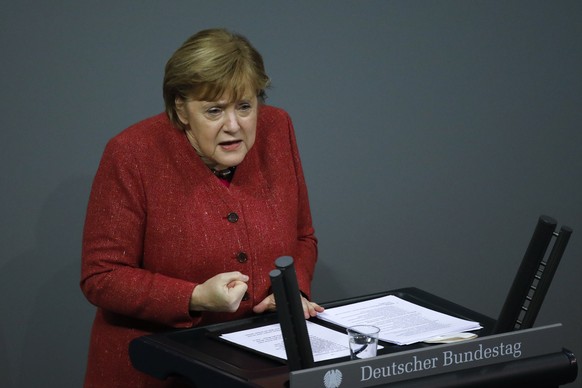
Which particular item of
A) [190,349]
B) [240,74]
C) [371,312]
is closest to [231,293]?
[190,349]

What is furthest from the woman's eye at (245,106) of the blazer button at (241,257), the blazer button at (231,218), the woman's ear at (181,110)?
the blazer button at (241,257)

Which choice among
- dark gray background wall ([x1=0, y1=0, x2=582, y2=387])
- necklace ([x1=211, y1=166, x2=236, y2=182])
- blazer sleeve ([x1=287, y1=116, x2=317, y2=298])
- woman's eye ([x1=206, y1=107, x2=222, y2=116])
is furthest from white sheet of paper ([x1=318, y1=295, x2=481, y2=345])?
dark gray background wall ([x1=0, y1=0, x2=582, y2=387])

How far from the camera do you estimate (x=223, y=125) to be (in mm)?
2514

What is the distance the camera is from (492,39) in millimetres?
3891

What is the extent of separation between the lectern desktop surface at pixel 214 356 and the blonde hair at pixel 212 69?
595mm

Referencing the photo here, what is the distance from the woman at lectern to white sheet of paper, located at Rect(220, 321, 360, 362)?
0.11 meters

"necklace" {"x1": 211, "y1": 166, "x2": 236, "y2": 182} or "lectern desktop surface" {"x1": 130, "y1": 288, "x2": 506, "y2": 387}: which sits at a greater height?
"necklace" {"x1": 211, "y1": 166, "x2": 236, "y2": 182}

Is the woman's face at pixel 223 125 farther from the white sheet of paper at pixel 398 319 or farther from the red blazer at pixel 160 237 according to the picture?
the white sheet of paper at pixel 398 319

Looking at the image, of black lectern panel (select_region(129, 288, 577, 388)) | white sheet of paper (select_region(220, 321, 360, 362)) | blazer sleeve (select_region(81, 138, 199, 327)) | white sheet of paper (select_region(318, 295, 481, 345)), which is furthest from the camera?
blazer sleeve (select_region(81, 138, 199, 327))

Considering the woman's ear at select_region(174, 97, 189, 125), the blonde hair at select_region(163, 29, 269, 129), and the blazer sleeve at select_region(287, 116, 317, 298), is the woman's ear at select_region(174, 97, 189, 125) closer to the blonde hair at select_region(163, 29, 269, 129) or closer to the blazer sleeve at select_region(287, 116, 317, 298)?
the blonde hair at select_region(163, 29, 269, 129)

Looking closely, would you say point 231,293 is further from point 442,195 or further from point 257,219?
point 442,195

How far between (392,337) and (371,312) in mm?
192

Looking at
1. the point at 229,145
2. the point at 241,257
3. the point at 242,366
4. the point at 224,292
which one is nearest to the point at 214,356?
the point at 242,366

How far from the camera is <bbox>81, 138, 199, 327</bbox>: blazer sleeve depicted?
7.91 feet
